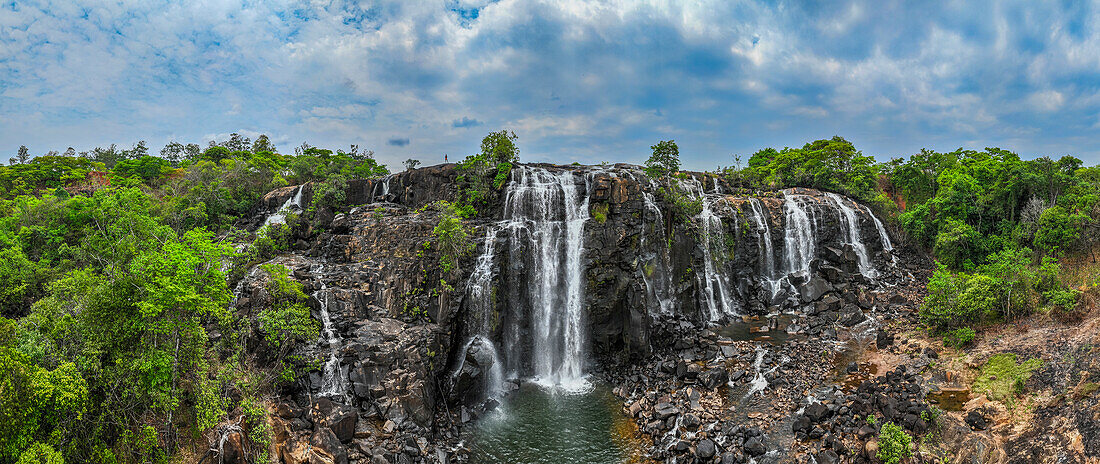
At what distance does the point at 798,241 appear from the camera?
2978cm

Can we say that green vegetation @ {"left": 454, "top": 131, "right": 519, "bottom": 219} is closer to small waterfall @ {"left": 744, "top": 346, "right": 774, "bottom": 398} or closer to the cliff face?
the cliff face

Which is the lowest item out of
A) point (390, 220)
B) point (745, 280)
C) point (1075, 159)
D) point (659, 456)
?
point (659, 456)

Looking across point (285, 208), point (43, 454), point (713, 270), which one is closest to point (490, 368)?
point (43, 454)

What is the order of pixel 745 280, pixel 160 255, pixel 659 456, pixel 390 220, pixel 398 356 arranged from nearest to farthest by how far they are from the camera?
pixel 160 255 → pixel 659 456 → pixel 398 356 → pixel 390 220 → pixel 745 280

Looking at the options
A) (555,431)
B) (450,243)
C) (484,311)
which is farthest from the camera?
(450,243)

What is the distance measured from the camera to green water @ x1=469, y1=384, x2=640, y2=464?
1520 centimetres

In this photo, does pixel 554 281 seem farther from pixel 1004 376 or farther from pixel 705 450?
pixel 1004 376

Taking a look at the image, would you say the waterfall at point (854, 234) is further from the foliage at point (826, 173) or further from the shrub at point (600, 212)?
the shrub at point (600, 212)

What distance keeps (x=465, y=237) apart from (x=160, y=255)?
12884mm

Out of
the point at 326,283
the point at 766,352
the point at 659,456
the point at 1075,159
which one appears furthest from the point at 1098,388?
the point at 326,283

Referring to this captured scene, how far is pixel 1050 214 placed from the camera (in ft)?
74.7

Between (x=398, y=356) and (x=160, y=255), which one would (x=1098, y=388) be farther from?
(x=160, y=255)

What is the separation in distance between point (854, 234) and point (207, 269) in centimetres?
3671

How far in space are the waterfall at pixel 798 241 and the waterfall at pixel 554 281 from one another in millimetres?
15234
